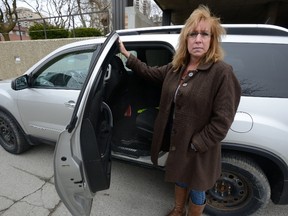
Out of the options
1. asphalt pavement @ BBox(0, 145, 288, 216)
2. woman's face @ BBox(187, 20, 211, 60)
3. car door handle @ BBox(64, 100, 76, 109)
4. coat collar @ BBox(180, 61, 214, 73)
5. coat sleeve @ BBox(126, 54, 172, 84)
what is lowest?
asphalt pavement @ BBox(0, 145, 288, 216)

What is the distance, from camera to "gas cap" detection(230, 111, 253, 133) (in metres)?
1.74

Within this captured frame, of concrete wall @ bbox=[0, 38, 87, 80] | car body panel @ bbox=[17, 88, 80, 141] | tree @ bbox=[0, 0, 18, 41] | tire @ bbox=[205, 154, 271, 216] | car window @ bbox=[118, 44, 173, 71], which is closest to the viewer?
tire @ bbox=[205, 154, 271, 216]

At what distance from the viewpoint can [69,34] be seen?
10.2 m

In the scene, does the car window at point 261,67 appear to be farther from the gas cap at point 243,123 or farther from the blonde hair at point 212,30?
the blonde hair at point 212,30

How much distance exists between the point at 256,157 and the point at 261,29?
1126mm

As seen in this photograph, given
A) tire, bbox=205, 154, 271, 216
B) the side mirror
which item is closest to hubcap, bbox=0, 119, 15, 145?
the side mirror

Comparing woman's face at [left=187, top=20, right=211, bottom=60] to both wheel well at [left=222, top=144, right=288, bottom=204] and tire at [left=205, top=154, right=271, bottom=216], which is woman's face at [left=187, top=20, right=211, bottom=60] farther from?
tire at [left=205, top=154, right=271, bottom=216]

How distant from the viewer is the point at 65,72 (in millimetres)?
2615

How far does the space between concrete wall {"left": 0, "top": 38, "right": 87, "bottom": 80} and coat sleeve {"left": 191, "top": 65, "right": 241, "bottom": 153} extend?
7.43 m

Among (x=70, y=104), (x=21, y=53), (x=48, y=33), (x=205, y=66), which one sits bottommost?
(x=21, y=53)

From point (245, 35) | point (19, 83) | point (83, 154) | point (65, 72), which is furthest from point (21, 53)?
point (245, 35)

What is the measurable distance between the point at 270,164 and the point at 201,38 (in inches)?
51.5

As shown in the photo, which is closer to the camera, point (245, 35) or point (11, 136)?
point (245, 35)

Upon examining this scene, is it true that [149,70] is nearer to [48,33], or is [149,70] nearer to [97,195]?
[97,195]
